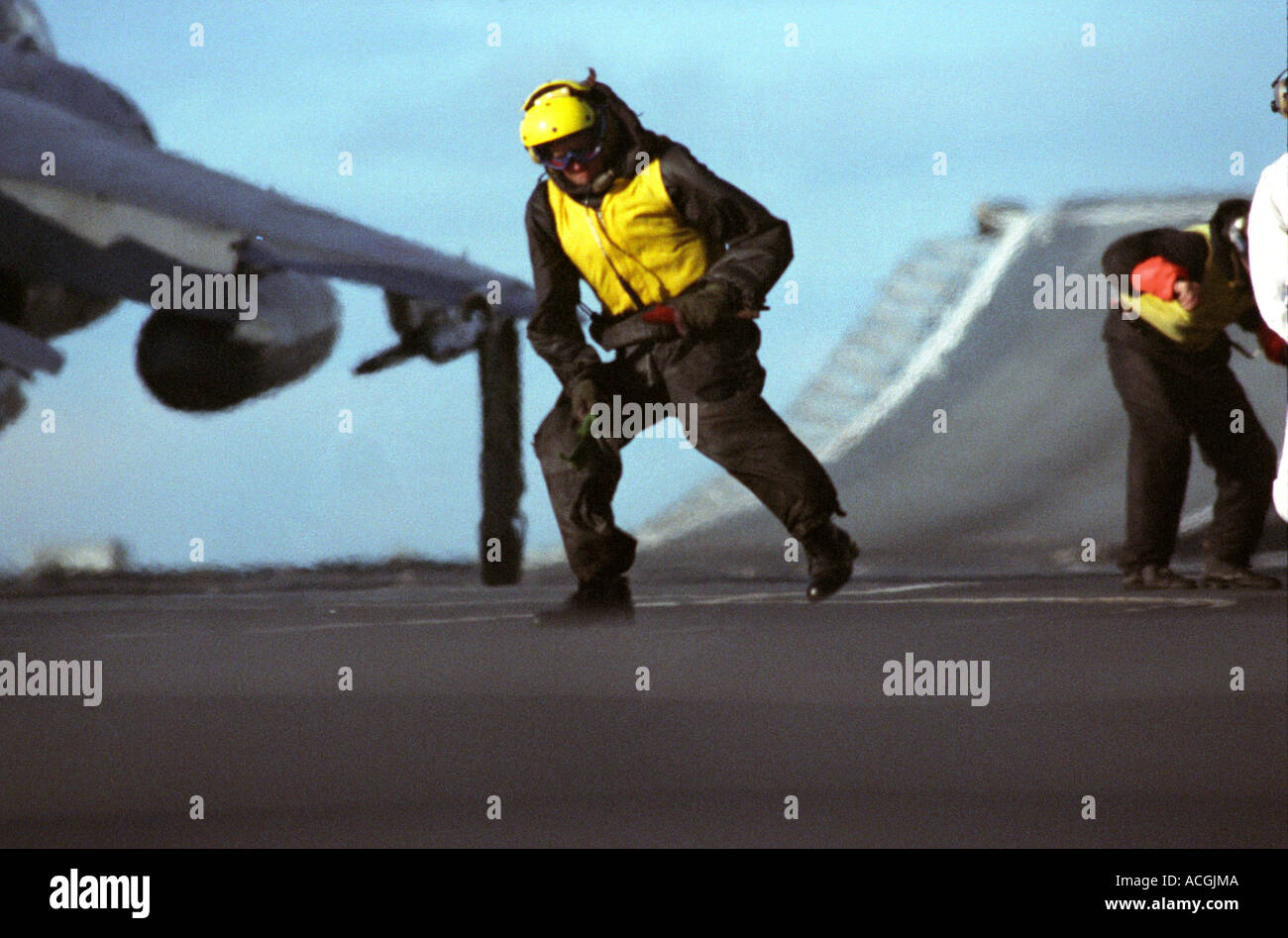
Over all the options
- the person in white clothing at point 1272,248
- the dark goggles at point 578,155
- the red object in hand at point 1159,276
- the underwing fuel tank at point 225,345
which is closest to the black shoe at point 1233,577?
the red object in hand at point 1159,276

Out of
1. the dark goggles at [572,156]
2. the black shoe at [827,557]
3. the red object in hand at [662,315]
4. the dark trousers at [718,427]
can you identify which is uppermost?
the dark goggles at [572,156]

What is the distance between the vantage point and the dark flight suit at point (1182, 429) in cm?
603

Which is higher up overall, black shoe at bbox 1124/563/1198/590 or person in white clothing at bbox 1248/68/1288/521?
person in white clothing at bbox 1248/68/1288/521

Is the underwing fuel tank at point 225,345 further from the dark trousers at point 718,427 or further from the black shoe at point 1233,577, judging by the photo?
the black shoe at point 1233,577

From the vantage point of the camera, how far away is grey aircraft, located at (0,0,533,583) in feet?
24.5

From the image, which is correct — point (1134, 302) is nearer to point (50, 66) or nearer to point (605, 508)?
point (605, 508)

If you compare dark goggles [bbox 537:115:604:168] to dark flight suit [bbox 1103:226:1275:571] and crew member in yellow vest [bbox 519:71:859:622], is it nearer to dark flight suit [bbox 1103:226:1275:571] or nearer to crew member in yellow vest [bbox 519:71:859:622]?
crew member in yellow vest [bbox 519:71:859:622]

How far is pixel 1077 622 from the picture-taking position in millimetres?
5035

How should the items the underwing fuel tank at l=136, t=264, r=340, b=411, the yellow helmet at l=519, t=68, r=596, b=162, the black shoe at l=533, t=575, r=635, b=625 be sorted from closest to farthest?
the yellow helmet at l=519, t=68, r=596, b=162 → the black shoe at l=533, t=575, r=635, b=625 → the underwing fuel tank at l=136, t=264, r=340, b=411

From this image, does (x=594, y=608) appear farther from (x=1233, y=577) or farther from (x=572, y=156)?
(x=1233, y=577)

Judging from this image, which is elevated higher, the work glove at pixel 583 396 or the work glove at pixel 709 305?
the work glove at pixel 709 305

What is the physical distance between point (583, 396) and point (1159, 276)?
2123mm

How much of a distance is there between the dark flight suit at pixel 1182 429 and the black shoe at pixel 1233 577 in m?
0.10

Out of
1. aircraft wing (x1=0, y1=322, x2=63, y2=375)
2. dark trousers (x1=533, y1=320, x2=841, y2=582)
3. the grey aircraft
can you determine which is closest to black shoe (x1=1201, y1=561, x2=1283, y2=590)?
dark trousers (x1=533, y1=320, x2=841, y2=582)
